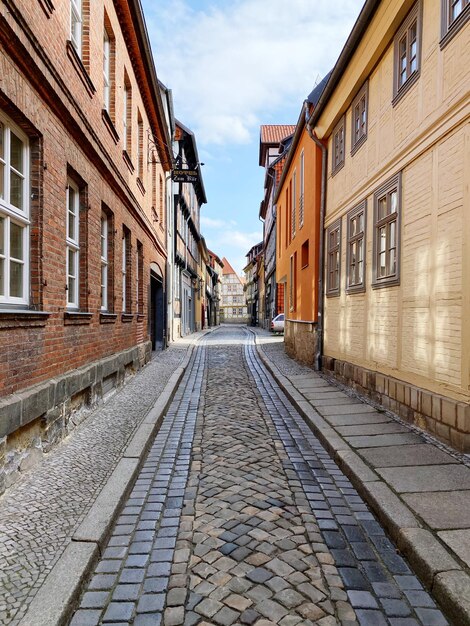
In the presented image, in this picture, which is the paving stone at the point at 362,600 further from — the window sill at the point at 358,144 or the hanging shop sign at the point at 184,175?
the hanging shop sign at the point at 184,175

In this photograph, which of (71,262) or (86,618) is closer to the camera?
(86,618)

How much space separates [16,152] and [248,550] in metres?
4.08

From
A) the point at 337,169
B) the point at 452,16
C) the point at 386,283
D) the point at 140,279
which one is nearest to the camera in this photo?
the point at 452,16

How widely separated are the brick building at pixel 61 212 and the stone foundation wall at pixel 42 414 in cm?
2

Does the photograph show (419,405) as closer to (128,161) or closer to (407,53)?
(407,53)

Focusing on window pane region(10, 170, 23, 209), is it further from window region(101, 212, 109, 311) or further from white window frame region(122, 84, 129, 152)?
white window frame region(122, 84, 129, 152)

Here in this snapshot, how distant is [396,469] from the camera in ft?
14.5

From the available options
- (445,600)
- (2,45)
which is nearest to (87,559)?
(445,600)

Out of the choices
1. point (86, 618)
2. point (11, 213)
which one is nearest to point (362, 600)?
point (86, 618)

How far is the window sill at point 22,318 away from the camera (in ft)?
13.1

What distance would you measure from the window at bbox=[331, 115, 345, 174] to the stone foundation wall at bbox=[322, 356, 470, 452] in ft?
14.4

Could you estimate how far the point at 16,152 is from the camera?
4703 mm

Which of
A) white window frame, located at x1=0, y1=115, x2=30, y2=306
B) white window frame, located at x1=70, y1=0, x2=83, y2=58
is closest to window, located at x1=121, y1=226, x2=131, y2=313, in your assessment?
white window frame, located at x1=70, y1=0, x2=83, y2=58

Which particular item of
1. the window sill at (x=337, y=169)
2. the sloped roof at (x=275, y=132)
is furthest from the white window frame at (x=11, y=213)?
the sloped roof at (x=275, y=132)
